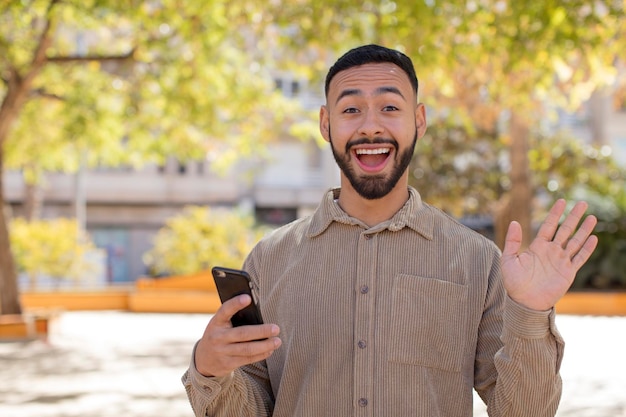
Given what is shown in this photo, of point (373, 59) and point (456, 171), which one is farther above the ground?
point (373, 59)

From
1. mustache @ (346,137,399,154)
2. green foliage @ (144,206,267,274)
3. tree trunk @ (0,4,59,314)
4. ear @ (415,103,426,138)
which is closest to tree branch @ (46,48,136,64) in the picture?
tree trunk @ (0,4,59,314)

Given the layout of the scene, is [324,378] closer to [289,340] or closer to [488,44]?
[289,340]

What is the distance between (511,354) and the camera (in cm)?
218

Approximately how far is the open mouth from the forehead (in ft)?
0.56

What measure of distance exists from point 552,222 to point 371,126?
1.89 ft

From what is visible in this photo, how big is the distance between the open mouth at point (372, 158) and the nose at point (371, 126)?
0.04 m

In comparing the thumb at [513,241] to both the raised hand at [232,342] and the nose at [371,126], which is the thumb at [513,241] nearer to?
the nose at [371,126]

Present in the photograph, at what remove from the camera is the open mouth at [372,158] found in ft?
8.25

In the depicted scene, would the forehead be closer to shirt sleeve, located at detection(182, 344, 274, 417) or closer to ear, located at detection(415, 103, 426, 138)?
ear, located at detection(415, 103, 426, 138)

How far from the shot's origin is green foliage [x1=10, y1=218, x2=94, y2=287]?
63.1ft

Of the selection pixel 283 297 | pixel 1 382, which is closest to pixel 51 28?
pixel 1 382

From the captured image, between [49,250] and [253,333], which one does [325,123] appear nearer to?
[253,333]

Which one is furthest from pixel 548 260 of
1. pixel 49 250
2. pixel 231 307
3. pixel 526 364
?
pixel 49 250

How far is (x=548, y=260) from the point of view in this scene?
2193mm
